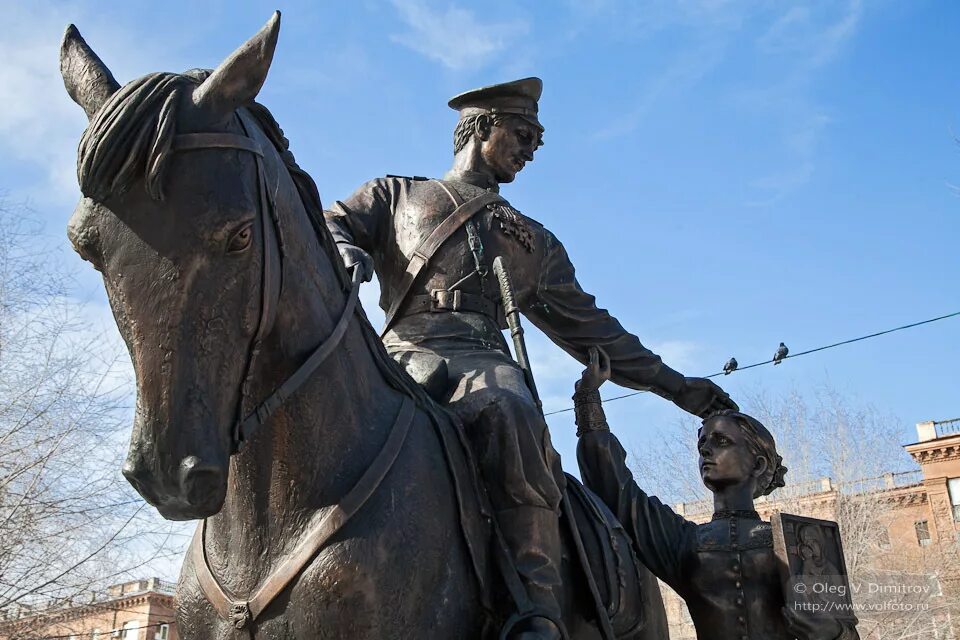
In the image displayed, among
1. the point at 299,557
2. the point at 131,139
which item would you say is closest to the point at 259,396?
the point at 299,557

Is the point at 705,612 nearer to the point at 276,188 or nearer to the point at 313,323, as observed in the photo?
the point at 313,323

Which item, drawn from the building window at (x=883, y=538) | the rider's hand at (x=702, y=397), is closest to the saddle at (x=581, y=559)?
the rider's hand at (x=702, y=397)

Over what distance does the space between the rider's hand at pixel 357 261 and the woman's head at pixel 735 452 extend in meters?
2.01

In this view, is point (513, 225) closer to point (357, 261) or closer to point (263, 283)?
point (357, 261)

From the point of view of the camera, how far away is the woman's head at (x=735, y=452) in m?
4.18

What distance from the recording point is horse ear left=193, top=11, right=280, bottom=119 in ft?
7.18

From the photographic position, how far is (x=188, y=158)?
214cm

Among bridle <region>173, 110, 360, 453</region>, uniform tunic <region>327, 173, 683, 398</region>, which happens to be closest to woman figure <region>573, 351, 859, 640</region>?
uniform tunic <region>327, 173, 683, 398</region>

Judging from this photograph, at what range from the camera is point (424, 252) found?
3.61m

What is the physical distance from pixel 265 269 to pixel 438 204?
161 cm

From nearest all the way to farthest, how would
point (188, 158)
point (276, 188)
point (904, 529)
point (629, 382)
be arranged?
point (188, 158), point (276, 188), point (629, 382), point (904, 529)

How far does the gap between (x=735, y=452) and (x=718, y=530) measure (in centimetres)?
36

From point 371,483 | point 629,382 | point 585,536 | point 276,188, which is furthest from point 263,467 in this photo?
point 629,382

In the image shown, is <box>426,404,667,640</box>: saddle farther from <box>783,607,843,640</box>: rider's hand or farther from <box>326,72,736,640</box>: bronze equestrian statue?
→ <box>783,607,843,640</box>: rider's hand
